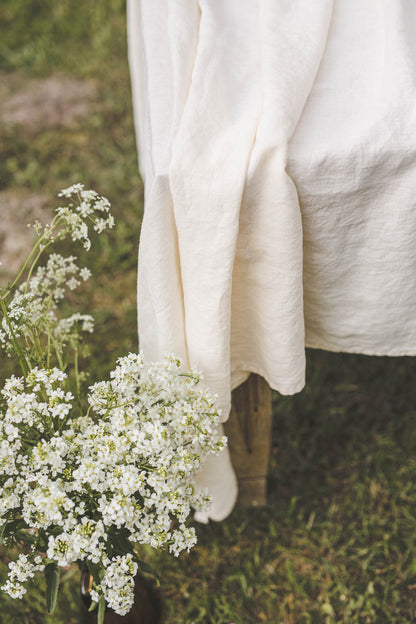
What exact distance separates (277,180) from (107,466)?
1.73 ft

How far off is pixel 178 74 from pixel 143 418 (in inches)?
23.7

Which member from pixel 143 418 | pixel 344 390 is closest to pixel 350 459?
pixel 344 390

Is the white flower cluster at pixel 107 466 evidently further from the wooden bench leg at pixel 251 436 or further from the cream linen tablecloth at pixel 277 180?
the wooden bench leg at pixel 251 436

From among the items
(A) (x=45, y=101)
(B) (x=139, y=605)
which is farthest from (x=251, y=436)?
(A) (x=45, y=101)

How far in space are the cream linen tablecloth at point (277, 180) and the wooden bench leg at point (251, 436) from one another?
159 mm

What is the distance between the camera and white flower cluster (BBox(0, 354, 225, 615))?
2.83ft

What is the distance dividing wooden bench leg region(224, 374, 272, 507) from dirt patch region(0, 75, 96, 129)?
194 cm

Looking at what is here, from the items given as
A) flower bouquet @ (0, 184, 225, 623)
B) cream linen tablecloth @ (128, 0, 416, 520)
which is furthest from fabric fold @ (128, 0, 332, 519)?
flower bouquet @ (0, 184, 225, 623)

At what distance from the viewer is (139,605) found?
50.1 inches

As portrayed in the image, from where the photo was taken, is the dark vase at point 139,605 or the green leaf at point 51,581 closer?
→ the green leaf at point 51,581

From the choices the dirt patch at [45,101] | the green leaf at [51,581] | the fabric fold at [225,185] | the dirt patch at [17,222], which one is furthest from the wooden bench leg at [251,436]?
the dirt patch at [45,101]

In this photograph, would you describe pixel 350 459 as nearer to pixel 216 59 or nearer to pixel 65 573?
pixel 65 573

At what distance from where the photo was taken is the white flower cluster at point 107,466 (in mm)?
862

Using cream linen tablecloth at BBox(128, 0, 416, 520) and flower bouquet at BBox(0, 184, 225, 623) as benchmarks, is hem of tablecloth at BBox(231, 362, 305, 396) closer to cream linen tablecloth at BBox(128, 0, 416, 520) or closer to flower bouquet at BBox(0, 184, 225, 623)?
cream linen tablecloth at BBox(128, 0, 416, 520)
